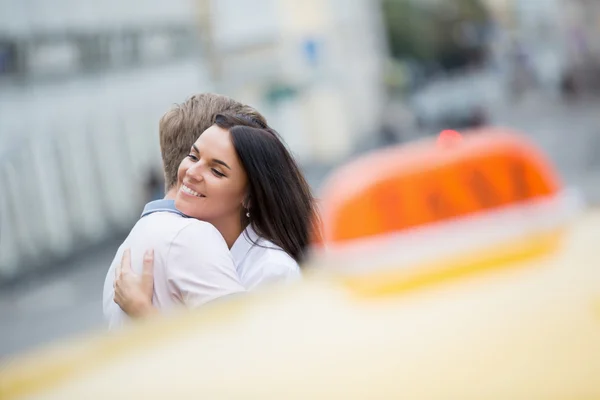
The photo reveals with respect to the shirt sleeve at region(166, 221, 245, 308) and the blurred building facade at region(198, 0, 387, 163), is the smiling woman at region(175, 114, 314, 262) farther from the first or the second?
the blurred building facade at region(198, 0, 387, 163)

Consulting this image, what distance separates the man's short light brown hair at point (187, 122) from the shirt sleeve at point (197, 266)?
4.9 inches

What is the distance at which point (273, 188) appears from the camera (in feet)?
5.23

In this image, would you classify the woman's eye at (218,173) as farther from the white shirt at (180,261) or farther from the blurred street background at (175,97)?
the blurred street background at (175,97)

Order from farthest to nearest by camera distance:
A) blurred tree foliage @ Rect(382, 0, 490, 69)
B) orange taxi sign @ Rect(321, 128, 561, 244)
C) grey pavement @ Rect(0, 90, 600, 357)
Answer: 1. blurred tree foliage @ Rect(382, 0, 490, 69)
2. grey pavement @ Rect(0, 90, 600, 357)
3. orange taxi sign @ Rect(321, 128, 561, 244)

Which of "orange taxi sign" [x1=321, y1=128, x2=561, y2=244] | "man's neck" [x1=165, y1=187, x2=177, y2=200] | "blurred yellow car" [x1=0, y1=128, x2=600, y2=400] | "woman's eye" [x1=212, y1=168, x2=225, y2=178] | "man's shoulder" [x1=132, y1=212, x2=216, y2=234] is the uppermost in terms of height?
"woman's eye" [x1=212, y1=168, x2=225, y2=178]

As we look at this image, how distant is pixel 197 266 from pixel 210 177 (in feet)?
0.46

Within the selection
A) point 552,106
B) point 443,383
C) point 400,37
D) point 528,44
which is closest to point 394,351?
point 443,383

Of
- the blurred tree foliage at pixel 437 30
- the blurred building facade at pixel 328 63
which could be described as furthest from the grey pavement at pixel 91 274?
the blurred tree foliage at pixel 437 30

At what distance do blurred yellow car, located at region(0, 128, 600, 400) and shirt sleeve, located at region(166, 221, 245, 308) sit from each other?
101 mm

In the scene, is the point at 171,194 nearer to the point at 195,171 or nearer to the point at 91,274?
the point at 195,171

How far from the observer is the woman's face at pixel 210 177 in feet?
5.04

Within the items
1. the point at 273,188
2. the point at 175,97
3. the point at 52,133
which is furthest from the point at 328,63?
the point at 273,188

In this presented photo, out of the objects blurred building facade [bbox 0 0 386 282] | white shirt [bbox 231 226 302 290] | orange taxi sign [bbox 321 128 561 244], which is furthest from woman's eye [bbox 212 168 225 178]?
orange taxi sign [bbox 321 128 561 244]

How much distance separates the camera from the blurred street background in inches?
143
